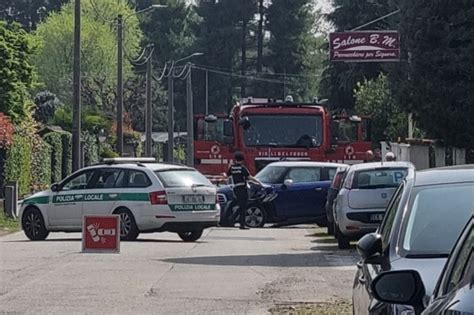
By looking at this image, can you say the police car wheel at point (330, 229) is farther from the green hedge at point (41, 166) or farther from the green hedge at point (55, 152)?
the green hedge at point (55, 152)

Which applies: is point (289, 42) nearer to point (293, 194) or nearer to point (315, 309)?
point (293, 194)

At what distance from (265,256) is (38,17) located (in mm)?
83891

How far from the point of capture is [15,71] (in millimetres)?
43469

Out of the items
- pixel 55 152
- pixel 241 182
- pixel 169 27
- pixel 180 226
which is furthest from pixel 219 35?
pixel 180 226

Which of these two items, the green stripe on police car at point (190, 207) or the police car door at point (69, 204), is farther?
the police car door at point (69, 204)

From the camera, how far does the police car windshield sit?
22.7 meters

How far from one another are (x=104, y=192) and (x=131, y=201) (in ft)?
2.16

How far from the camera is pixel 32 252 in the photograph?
19.3 metres

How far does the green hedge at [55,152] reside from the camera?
43906 mm

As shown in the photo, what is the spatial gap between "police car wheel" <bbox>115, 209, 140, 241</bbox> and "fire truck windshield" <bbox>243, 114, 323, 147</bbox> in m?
9.29

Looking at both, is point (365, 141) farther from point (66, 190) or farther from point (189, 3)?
point (189, 3)

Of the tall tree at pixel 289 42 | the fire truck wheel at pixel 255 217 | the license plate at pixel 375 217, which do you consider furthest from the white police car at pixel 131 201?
the tall tree at pixel 289 42

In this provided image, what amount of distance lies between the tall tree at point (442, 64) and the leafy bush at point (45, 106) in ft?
139

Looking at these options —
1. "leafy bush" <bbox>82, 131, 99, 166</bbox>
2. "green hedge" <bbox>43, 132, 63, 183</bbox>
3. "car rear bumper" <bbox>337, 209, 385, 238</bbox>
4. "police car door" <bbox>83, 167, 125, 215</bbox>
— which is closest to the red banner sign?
"police car door" <bbox>83, 167, 125, 215</bbox>
